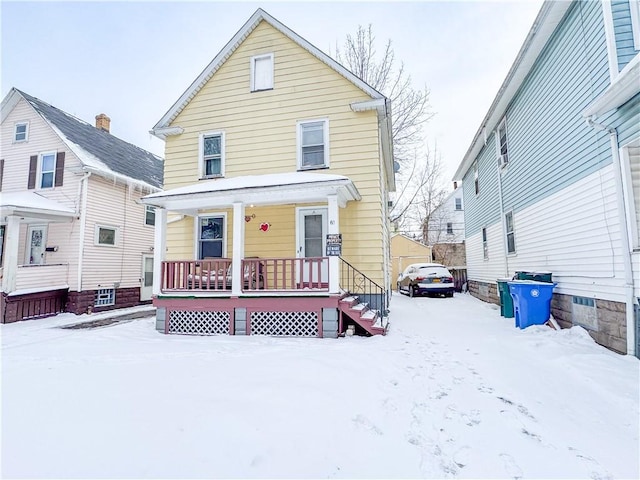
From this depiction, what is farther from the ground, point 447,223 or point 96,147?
point 96,147

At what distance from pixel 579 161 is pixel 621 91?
1942 millimetres

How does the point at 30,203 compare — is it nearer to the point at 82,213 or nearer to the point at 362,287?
the point at 82,213

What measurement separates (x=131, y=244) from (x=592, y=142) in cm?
1578

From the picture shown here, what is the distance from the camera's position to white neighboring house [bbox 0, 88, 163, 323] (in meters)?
10.7

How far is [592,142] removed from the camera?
19.1 ft

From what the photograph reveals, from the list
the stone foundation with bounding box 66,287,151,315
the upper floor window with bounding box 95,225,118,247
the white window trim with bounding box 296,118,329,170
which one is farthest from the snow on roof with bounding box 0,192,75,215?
the white window trim with bounding box 296,118,329,170

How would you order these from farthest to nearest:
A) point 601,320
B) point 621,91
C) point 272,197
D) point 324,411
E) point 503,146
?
1. point 503,146
2. point 272,197
3. point 601,320
4. point 621,91
5. point 324,411

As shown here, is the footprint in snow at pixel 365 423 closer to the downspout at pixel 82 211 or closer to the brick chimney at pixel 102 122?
the downspout at pixel 82 211

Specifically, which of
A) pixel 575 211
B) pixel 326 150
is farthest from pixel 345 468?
pixel 326 150

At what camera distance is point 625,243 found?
196 inches

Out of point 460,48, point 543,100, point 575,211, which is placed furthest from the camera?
point 460,48

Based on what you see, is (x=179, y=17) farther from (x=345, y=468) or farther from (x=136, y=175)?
(x=345, y=468)

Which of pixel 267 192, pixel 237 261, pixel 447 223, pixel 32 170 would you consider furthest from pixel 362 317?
pixel 447 223

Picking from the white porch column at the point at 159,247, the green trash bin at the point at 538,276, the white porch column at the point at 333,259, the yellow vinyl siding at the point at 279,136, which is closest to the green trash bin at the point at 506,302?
the green trash bin at the point at 538,276
